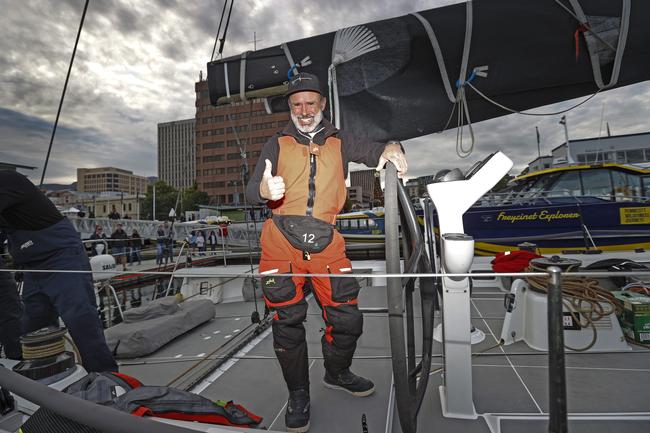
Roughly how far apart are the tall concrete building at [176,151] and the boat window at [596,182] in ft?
350

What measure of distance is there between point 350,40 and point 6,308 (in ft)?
9.55

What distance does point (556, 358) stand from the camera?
712mm

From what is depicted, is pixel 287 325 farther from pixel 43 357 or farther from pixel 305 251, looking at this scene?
pixel 43 357

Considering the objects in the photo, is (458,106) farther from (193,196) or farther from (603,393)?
(193,196)

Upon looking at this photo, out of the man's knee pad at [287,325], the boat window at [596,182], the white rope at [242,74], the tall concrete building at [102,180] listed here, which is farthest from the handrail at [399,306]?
the tall concrete building at [102,180]

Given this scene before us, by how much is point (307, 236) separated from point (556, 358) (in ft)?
3.36

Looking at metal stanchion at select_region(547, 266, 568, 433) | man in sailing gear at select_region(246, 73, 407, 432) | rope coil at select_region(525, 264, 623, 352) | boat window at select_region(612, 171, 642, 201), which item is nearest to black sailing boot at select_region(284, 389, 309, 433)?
man in sailing gear at select_region(246, 73, 407, 432)

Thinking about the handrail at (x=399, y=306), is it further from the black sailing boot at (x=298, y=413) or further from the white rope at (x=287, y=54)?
the white rope at (x=287, y=54)

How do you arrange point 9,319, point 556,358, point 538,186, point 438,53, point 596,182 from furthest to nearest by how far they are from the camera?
point 538,186, point 596,182, point 9,319, point 438,53, point 556,358

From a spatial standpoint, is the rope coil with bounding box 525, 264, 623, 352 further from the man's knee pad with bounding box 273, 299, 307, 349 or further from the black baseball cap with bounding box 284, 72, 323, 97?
the black baseball cap with bounding box 284, 72, 323, 97

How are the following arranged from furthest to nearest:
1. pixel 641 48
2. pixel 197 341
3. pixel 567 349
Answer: pixel 197 341 < pixel 567 349 < pixel 641 48

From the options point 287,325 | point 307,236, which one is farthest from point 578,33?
point 287,325

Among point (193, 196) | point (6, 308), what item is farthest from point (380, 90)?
point (193, 196)

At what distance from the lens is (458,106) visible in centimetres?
225
